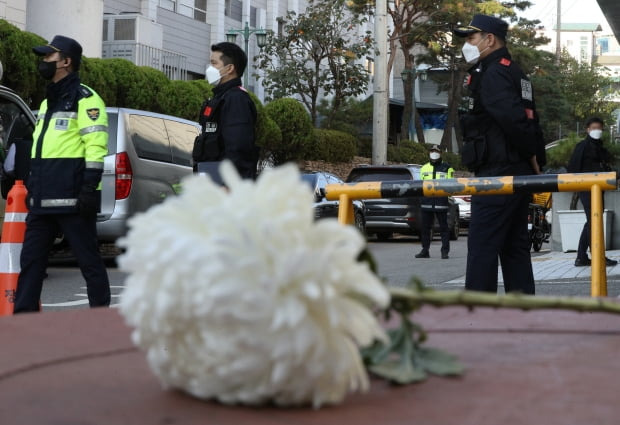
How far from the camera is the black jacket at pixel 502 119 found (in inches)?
229

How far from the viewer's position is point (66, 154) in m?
6.38

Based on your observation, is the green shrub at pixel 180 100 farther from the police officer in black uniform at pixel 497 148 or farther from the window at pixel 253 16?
the police officer in black uniform at pixel 497 148

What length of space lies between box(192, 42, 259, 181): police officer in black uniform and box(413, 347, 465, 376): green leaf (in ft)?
15.9

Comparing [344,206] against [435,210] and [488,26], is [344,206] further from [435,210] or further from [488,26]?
[435,210]

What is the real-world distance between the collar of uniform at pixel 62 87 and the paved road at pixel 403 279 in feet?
3.69

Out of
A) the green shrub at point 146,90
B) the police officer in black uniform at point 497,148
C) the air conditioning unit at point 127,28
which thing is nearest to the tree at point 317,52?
the air conditioning unit at point 127,28

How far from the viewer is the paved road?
9648 mm

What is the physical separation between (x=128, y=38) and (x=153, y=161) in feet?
61.6

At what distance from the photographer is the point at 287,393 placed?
1398mm

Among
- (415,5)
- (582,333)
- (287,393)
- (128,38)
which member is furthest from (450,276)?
(415,5)

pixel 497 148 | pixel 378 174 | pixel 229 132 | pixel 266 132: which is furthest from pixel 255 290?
pixel 266 132

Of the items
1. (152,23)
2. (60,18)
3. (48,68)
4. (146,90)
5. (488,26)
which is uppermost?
(152,23)

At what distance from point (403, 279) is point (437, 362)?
10849mm

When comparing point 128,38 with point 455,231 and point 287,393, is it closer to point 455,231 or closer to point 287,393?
point 455,231
